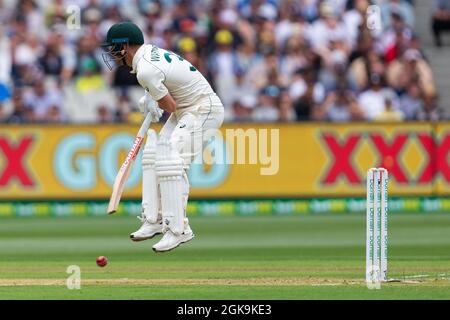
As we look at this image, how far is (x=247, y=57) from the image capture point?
58.5 ft

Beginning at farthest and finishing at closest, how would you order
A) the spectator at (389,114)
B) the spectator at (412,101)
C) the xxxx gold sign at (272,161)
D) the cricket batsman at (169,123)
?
the spectator at (412,101) < the spectator at (389,114) < the xxxx gold sign at (272,161) < the cricket batsman at (169,123)

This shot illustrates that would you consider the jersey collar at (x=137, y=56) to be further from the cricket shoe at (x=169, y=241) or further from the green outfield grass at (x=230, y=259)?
the green outfield grass at (x=230, y=259)

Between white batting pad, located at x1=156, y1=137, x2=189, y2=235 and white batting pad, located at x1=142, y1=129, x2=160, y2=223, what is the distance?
142 mm

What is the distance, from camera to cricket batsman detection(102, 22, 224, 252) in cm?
927

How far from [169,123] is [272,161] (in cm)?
675

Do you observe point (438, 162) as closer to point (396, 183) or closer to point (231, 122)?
point (396, 183)

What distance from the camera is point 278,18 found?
18.4m

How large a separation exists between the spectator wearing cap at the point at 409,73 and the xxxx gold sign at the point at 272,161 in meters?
0.90

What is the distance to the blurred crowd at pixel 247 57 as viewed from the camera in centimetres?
1708

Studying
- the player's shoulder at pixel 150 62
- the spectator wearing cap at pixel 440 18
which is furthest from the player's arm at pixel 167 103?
the spectator wearing cap at pixel 440 18

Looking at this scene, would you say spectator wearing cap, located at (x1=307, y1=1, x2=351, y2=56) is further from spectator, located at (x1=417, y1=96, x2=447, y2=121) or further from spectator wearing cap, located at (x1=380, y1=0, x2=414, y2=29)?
spectator, located at (x1=417, y1=96, x2=447, y2=121)

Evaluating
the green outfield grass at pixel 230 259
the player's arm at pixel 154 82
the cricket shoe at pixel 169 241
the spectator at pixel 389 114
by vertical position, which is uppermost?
the player's arm at pixel 154 82

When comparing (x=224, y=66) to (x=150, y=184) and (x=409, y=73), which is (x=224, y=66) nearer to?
(x=409, y=73)

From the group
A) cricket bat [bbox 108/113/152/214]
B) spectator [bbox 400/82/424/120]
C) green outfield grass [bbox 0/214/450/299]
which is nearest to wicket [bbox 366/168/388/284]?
green outfield grass [bbox 0/214/450/299]
